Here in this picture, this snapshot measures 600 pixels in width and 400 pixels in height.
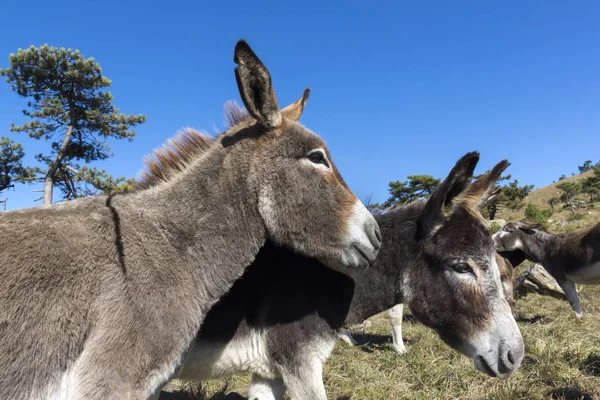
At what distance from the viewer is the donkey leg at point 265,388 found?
362 cm

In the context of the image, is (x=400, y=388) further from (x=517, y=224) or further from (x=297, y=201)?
(x=517, y=224)

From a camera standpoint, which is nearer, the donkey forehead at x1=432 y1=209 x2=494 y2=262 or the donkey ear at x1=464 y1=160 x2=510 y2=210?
the donkey forehead at x1=432 y1=209 x2=494 y2=262

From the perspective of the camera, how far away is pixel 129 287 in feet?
7.62

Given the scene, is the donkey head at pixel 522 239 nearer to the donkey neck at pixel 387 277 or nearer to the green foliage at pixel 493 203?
the green foliage at pixel 493 203

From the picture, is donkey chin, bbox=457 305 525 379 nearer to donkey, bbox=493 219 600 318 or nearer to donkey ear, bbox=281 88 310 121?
→ donkey ear, bbox=281 88 310 121

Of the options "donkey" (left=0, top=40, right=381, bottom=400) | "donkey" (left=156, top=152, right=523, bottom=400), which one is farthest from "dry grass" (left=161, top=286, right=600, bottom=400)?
"donkey" (left=0, top=40, right=381, bottom=400)

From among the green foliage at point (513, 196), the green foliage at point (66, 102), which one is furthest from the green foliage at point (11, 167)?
the green foliage at point (513, 196)

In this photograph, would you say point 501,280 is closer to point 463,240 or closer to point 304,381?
point 463,240

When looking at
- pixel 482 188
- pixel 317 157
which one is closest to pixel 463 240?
pixel 482 188

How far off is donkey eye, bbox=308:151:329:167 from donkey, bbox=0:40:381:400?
0.03 feet

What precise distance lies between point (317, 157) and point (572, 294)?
31.9 feet

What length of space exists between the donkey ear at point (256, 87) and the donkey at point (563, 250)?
31.6 feet

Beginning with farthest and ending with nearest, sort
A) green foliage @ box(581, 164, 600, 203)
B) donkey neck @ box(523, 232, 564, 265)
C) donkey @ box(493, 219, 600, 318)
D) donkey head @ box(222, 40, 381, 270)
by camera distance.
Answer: green foliage @ box(581, 164, 600, 203), donkey neck @ box(523, 232, 564, 265), donkey @ box(493, 219, 600, 318), donkey head @ box(222, 40, 381, 270)

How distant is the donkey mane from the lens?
10.4ft
